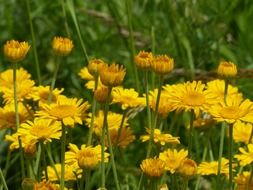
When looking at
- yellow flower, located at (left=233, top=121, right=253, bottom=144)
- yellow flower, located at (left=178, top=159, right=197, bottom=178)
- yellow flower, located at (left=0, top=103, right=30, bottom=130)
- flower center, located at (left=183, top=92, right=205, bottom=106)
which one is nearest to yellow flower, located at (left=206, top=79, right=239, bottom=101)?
yellow flower, located at (left=233, top=121, right=253, bottom=144)

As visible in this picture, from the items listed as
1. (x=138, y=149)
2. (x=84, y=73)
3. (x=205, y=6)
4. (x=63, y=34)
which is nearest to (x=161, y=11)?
(x=205, y=6)

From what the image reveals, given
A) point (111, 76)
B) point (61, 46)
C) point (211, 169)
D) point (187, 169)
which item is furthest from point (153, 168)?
point (61, 46)

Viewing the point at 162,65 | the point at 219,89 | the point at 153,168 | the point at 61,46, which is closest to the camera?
the point at 153,168

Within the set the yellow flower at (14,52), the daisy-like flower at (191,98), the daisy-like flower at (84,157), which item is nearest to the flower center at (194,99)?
the daisy-like flower at (191,98)

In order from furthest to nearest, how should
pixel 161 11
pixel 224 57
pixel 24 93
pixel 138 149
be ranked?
pixel 161 11 → pixel 224 57 → pixel 138 149 → pixel 24 93

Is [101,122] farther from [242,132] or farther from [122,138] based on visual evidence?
[242,132]

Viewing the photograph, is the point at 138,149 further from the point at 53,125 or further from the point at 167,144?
the point at 53,125
